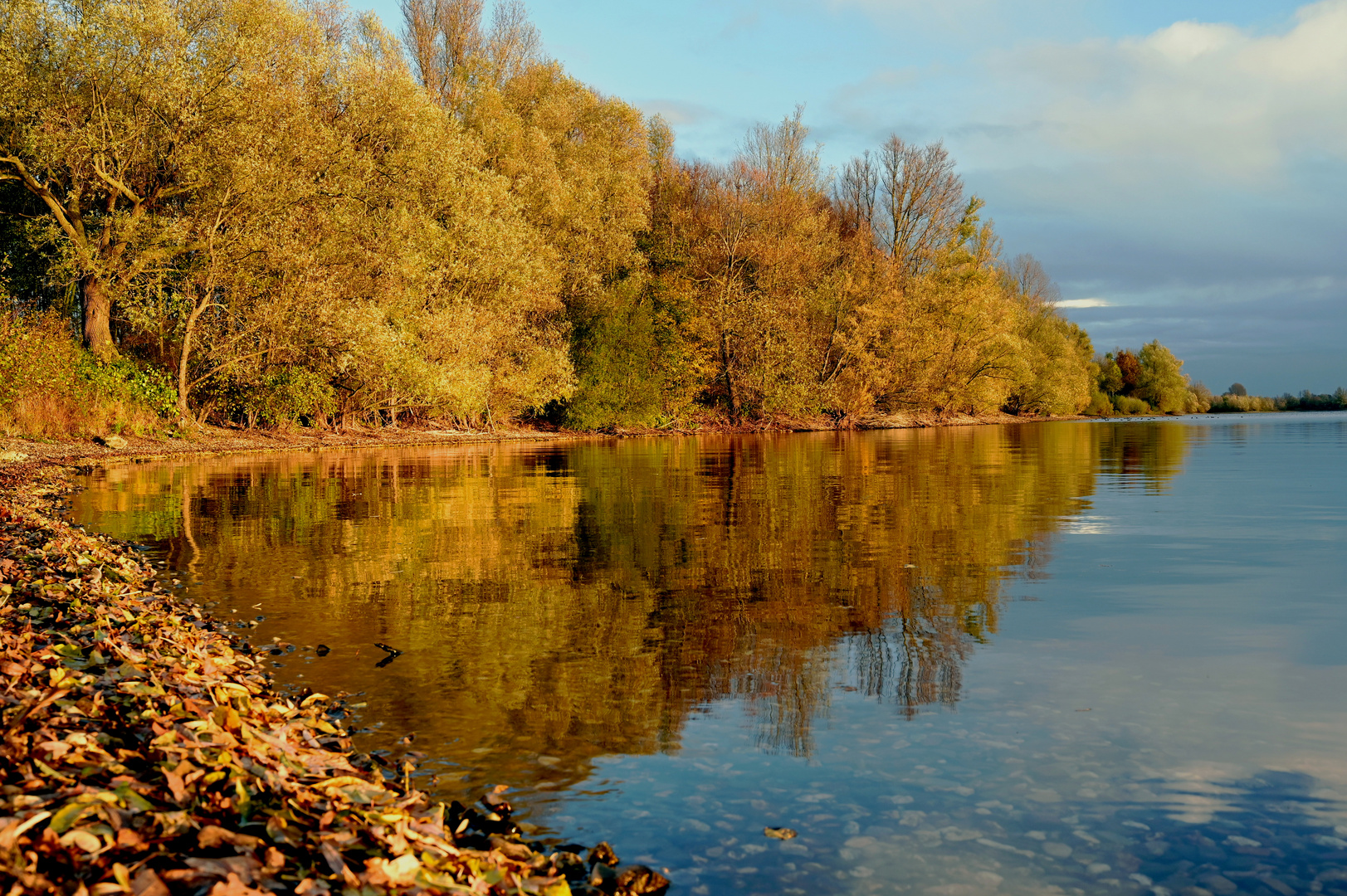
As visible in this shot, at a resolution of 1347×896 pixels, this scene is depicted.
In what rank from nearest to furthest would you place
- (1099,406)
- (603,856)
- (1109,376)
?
(603,856) → (1099,406) → (1109,376)

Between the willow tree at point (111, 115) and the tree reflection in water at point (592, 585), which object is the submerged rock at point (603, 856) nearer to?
the tree reflection in water at point (592, 585)

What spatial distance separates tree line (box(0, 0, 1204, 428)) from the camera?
34.5m

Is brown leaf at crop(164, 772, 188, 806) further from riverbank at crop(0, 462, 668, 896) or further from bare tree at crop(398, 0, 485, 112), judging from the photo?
bare tree at crop(398, 0, 485, 112)

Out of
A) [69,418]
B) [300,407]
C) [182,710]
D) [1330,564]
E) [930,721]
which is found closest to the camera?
[182,710]

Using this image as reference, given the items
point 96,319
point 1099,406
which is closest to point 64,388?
point 96,319

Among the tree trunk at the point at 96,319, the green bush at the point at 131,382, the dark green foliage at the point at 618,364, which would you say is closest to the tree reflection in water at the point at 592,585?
the green bush at the point at 131,382

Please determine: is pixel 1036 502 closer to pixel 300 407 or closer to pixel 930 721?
pixel 930 721

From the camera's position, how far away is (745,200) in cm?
6256

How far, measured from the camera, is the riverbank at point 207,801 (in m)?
3.79

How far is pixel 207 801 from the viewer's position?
4.43m

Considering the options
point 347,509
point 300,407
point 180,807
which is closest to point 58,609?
point 180,807

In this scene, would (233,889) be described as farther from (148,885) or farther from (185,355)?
(185,355)

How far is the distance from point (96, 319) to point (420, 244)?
1348 centimetres

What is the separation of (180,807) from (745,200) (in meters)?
61.2
